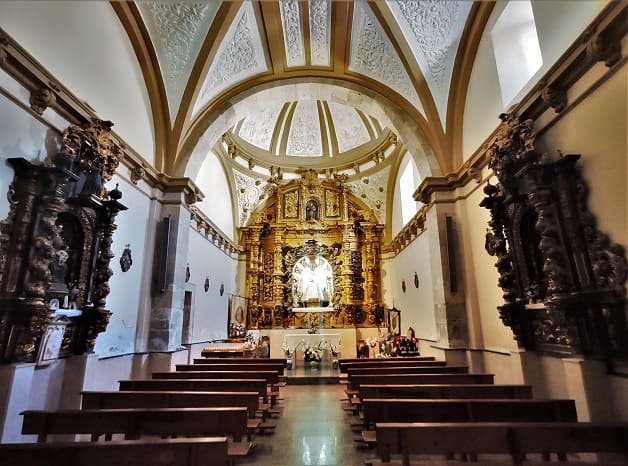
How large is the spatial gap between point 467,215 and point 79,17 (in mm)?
7033

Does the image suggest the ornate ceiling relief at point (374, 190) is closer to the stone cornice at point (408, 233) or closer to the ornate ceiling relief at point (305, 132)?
the stone cornice at point (408, 233)

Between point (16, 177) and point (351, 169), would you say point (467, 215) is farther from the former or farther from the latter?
point (351, 169)

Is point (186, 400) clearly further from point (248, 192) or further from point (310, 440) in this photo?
point (248, 192)

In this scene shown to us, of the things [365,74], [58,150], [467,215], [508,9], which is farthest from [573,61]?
[58,150]

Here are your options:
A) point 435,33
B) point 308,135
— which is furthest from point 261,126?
point 435,33

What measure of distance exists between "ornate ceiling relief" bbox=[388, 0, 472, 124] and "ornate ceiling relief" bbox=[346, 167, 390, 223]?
6068mm

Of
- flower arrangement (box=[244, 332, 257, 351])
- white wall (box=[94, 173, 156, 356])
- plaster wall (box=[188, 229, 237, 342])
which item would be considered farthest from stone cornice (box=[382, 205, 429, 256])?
plaster wall (box=[188, 229, 237, 342])

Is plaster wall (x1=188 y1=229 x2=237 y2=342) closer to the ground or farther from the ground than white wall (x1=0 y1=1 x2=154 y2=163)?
closer to the ground

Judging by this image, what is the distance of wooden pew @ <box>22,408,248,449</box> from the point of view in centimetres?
290

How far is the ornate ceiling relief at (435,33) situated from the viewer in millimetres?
6074

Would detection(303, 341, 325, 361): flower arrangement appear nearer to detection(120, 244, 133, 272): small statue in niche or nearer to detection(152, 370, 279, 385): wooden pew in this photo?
detection(152, 370, 279, 385): wooden pew

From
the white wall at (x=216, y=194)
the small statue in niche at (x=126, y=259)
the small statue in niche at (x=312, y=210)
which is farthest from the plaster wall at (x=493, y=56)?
the small statue in niche at (x=312, y=210)

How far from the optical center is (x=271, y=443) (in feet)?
14.4

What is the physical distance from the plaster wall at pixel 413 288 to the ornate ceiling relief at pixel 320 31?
4870mm
